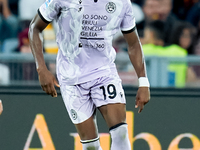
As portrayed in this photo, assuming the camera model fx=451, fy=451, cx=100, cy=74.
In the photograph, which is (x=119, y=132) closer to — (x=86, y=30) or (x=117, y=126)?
(x=117, y=126)

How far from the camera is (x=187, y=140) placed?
6.20 m

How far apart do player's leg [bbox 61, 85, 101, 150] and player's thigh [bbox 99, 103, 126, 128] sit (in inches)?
7.7

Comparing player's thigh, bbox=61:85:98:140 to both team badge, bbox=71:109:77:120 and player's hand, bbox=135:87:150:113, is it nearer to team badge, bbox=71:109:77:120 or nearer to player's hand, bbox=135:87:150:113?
team badge, bbox=71:109:77:120

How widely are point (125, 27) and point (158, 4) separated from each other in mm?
3358

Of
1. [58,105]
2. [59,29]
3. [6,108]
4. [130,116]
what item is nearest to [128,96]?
[130,116]

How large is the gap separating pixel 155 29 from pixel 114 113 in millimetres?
3152

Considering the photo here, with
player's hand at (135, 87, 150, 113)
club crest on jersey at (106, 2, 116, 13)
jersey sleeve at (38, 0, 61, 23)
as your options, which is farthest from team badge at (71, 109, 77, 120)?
club crest on jersey at (106, 2, 116, 13)

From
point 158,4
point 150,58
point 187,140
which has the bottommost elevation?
point 187,140

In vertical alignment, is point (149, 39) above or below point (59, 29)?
below

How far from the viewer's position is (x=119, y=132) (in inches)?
164

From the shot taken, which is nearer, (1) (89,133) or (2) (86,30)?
(2) (86,30)

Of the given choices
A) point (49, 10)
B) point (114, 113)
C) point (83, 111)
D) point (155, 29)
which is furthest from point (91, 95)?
point (155, 29)

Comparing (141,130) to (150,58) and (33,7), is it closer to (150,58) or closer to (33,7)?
(150,58)

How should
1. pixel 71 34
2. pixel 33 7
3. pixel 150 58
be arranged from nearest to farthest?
pixel 71 34
pixel 150 58
pixel 33 7
